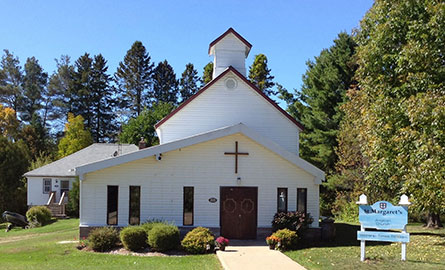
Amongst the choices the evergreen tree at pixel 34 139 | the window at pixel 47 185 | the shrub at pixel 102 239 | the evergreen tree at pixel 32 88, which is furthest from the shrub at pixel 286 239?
the evergreen tree at pixel 32 88

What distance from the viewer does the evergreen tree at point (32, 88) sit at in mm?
62344

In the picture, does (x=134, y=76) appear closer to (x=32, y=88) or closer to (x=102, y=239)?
(x=32, y=88)

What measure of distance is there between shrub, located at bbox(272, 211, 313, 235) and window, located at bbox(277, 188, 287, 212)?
70 centimetres

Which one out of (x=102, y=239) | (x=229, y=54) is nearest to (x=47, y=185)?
(x=229, y=54)

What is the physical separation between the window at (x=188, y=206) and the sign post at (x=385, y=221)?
7184 millimetres

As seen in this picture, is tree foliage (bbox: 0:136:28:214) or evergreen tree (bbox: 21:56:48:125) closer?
tree foliage (bbox: 0:136:28:214)

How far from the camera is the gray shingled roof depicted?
33.1 m

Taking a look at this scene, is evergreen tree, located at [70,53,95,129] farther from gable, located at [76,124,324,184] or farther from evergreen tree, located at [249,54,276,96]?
gable, located at [76,124,324,184]

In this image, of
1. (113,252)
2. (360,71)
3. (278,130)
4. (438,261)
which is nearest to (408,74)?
(360,71)

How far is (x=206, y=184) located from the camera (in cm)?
1694

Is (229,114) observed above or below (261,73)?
below

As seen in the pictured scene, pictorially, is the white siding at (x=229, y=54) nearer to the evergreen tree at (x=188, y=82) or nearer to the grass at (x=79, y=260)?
the grass at (x=79, y=260)

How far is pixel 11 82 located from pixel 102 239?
58842 mm

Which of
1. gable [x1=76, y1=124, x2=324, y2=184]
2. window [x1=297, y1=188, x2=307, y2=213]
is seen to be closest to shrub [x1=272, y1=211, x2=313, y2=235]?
window [x1=297, y1=188, x2=307, y2=213]
